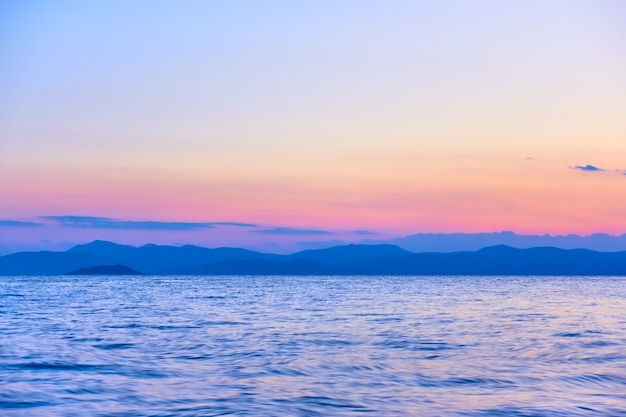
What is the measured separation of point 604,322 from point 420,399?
90.0 ft

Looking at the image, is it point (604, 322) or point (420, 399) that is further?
point (604, 322)

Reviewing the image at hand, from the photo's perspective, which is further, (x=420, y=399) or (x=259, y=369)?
(x=259, y=369)

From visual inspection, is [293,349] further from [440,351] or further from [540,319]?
[540,319]

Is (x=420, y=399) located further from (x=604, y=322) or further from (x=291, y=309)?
(x=291, y=309)

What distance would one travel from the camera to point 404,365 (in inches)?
927

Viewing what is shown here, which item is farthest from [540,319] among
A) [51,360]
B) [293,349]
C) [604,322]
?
[51,360]

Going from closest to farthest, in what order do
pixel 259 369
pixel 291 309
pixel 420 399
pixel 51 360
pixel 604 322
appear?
1. pixel 420 399
2. pixel 259 369
3. pixel 51 360
4. pixel 604 322
5. pixel 291 309

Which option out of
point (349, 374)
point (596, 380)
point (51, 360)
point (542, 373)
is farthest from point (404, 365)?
point (51, 360)

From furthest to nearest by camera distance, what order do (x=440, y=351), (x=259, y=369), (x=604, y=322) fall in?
1. (x=604, y=322)
2. (x=440, y=351)
3. (x=259, y=369)

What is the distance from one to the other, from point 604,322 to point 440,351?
18.9m

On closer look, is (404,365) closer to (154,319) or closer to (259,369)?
(259,369)

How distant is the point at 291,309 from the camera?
2053 inches

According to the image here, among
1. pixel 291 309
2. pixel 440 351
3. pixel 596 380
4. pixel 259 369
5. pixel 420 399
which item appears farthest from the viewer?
pixel 291 309

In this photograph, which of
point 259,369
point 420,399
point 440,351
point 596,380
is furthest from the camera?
point 440,351
